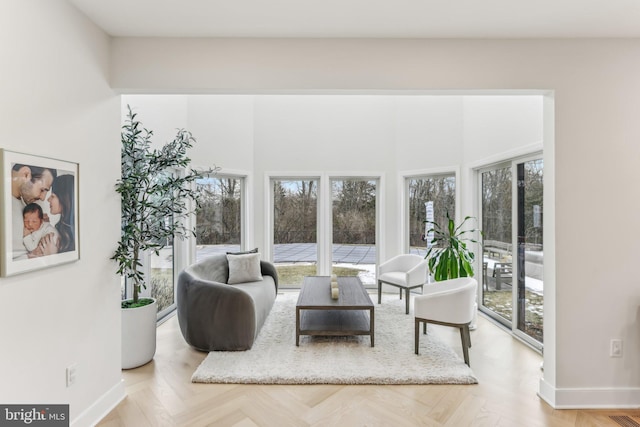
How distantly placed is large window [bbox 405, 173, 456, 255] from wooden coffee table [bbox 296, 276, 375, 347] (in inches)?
69.9

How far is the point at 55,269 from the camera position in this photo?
72.7 inches

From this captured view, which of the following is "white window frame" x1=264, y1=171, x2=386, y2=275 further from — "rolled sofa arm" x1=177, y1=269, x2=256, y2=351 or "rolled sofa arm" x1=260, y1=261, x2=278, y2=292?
"rolled sofa arm" x1=177, y1=269, x2=256, y2=351

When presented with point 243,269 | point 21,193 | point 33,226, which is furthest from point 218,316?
point 21,193

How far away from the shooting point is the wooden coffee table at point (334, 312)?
321 centimetres

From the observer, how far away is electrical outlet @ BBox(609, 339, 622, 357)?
237 centimetres

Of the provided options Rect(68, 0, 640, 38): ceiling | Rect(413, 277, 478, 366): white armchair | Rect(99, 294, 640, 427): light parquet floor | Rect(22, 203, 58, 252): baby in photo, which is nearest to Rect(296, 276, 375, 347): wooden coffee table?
Rect(413, 277, 478, 366): white armchair

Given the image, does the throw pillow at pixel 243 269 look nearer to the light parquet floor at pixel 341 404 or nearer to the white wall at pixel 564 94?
the light parquet floor at pixel 341 404

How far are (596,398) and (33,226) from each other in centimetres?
389

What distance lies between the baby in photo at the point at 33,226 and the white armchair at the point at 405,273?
380 centimetres

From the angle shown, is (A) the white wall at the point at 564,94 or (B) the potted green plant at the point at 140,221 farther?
(B) the potted green plant at the point at 140,221

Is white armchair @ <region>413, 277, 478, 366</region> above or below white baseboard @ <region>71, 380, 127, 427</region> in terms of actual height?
above

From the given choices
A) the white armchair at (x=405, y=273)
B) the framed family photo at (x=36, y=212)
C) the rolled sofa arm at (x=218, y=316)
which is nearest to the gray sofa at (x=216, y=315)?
the rolled sofa arm at (x=218, y=316)

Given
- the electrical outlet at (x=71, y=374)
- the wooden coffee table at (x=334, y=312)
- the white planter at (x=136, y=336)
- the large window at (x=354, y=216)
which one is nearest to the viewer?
the electrical outlet at (x=71, y=374)

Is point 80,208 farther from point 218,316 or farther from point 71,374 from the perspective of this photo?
point 218,316
